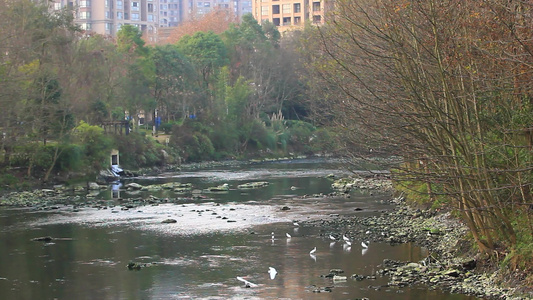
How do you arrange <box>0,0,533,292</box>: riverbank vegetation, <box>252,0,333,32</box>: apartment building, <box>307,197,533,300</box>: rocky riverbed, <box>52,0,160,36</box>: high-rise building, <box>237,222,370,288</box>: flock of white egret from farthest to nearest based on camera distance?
1. <box>52,0,160,36</box>: high-rise building
2. <box>252,0,333,32</box>: apartment building
3. <box>237,222,370,288</box>: flock of white egret
4. <box>307,197,533,300</box>: rocky riverbed
5. <box>0,0,533,292</box>: riverbank vegetation

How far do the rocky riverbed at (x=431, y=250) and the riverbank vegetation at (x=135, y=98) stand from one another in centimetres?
1349

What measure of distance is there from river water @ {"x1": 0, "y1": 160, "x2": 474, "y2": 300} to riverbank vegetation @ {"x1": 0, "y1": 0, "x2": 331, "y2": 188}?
1060 cm

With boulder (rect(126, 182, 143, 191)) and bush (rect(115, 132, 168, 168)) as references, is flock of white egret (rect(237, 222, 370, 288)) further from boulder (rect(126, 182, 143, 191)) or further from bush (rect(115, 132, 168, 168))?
bush (rect(115, 132, 168, 168))

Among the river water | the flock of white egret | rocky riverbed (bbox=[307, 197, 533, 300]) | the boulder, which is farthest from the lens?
the boulder

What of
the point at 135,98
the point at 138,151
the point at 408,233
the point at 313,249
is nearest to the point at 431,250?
the point at 408,233

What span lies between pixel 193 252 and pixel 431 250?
25.7 feet

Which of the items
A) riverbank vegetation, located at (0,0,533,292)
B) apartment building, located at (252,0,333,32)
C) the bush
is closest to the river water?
riverbank vegetation, located at (0,0,533,292)

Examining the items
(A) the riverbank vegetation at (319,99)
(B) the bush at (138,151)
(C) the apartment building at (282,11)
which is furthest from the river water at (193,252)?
(C) the apartment building at (282,11)

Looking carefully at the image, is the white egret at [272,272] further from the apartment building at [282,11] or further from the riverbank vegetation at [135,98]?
the apartment building at [282,11]

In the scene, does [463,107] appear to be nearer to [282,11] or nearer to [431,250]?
[431,250]

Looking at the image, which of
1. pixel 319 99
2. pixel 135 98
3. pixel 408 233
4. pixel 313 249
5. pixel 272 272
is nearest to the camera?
pixel 272 272

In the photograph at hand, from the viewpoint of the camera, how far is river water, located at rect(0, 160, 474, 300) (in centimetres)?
1986

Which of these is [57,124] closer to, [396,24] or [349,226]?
[349,226]

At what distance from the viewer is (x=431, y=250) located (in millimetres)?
23656
